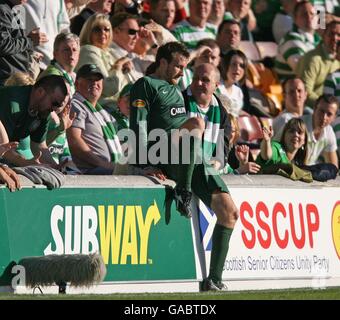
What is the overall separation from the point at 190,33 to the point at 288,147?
3.03 meters

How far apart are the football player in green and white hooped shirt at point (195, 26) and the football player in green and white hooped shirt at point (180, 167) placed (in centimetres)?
427

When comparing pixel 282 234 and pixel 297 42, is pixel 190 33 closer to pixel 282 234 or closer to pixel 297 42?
pixel 297 42

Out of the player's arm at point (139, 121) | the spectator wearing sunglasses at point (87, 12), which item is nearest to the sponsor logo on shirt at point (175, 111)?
the player's arm at point (139, 121)

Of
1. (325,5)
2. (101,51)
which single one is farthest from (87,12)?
(325,5)

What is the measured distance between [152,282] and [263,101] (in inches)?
255

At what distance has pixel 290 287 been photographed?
44.2 ft

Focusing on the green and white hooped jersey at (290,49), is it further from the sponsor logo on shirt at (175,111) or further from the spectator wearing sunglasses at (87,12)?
the sponsor logo on shirt at (175,111)

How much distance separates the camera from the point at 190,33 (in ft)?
56.5

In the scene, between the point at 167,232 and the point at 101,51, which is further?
the point at 101,51

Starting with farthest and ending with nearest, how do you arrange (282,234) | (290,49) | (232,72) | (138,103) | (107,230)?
(290,49), (232,72), (282,234), (138,103), (107,230)

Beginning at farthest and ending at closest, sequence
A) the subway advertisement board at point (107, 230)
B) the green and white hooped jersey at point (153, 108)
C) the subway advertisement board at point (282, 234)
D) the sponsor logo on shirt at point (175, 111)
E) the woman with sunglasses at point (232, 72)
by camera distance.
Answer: the woman with sunglasses at point (232, 72) → the subway advertisement board at point (282, 234) → the sponsor logo on shirt at point (175, 111) → the green and white hooped jersey at point (153, 108) → the subway advertisement board at point (107, 230)

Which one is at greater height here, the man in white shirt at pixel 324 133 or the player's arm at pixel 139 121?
the player's arm at pixel 139 121

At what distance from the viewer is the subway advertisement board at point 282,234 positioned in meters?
13.1

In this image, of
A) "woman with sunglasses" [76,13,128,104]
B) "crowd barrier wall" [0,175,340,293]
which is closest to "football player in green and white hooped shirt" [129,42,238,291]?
"crowd barrier wall" [0,175,340,293]
